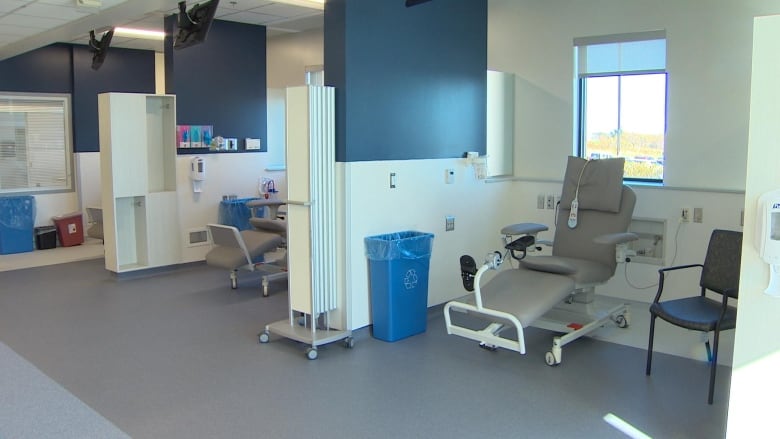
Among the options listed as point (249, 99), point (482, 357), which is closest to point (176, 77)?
point (249, 99)

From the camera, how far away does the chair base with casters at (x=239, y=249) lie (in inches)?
260

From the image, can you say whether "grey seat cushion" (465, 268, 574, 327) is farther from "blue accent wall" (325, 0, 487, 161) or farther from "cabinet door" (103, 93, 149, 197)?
"cabinet door" (103, 93, 149, 197)

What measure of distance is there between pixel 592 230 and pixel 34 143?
804 centimetres

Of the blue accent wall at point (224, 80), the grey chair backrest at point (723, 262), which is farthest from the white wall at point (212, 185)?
the grey chair backrest at point (723, 262)

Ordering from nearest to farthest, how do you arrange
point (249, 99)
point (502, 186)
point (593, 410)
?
1. point (593, 410)
2. point (502, 186)
3. point (249, 99)

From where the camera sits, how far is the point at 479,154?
6.34 metres

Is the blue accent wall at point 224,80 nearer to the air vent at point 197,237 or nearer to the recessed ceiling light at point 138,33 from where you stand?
the recessed ceiling light at point 138,33

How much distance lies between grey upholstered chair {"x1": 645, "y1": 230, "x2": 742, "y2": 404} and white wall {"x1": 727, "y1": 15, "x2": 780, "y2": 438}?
75 centimetres

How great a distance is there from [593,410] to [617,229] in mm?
1895

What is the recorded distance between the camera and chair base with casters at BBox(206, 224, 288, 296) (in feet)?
21.7

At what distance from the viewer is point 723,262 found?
Result: 14.5ft

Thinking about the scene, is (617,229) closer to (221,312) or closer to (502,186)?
(502,186)

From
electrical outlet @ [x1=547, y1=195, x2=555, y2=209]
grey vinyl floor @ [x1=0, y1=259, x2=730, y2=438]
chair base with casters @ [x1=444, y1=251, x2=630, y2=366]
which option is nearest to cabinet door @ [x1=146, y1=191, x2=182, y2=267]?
grey vinyl floor @ [x1=0, y1=259, x2=730, y2=438]

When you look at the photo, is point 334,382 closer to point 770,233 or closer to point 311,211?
point 311,211
